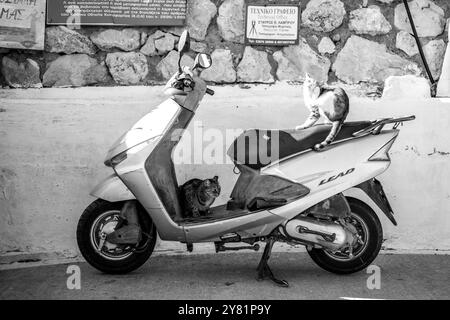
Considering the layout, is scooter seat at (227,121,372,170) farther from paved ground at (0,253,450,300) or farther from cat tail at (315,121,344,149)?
paved ground at (0,253,450,300)

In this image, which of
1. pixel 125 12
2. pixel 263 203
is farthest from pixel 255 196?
pixel 125 12

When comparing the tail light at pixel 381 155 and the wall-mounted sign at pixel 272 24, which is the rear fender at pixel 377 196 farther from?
the wall-mounted sign at pixel 272 24

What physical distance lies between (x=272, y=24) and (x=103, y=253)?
2392 mm

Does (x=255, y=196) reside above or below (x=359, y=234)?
above

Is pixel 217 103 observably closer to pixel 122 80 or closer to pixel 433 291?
pixel 122 80

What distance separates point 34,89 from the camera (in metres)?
5.90

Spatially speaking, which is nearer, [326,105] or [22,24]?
[326,105]

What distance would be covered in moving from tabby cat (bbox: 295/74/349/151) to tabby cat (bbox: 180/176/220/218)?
0.77 meters

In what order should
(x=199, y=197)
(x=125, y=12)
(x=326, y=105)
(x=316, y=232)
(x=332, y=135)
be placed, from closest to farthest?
1. (x=316, y=232)
2. (x=332, y=135)
3. (x=199, y=197)
4. (x=326, y=105)
5. (x=125, y=12)

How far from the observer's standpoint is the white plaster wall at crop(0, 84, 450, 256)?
5664 mm

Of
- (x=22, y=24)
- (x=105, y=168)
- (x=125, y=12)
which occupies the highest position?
(x=125, y=12)

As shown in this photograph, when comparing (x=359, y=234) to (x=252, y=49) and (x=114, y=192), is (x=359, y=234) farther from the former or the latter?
(x=252, y=49)

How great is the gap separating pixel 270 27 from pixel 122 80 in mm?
1304

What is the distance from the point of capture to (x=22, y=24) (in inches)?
232
